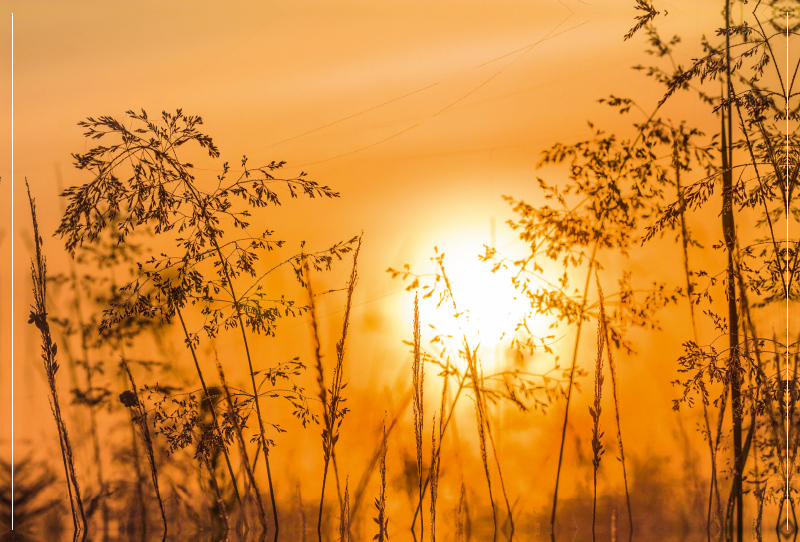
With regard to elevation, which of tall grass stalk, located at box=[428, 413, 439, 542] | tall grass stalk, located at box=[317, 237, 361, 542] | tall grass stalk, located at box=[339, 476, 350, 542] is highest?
tall grass stalk, located at box=[317, 237, 361, 542]

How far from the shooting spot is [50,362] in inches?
61.2

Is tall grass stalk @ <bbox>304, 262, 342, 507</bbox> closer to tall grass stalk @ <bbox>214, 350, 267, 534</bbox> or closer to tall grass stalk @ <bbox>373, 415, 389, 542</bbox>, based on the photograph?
tall grass stalk @ <bbox>373, 415, 389, 542</bbox>

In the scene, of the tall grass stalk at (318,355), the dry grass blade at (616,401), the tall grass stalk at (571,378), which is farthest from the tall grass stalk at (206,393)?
the dry grass blade at (616,401)

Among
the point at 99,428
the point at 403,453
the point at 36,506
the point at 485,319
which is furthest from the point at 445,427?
the point at 36,506

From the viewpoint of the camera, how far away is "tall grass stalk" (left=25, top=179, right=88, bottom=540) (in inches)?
60.1

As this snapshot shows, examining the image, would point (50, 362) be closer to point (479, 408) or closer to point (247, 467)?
point (247, 467)

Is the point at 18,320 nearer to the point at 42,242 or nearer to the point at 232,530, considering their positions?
the point at 42,242

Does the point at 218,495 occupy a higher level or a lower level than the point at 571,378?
lower

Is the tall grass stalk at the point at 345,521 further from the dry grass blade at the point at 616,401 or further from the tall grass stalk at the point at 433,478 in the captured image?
the dry grass blade at the point at 616,401

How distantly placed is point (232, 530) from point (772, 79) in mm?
2144

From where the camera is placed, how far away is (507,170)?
1.56 metres

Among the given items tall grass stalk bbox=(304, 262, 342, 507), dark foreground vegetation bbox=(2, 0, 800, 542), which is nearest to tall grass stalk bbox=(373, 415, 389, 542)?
dark foreground vegetation bbox=(2, 0, 800, 542)

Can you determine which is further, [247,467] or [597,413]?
[247,467]

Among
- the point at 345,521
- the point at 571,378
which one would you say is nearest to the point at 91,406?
the point at 345,521
